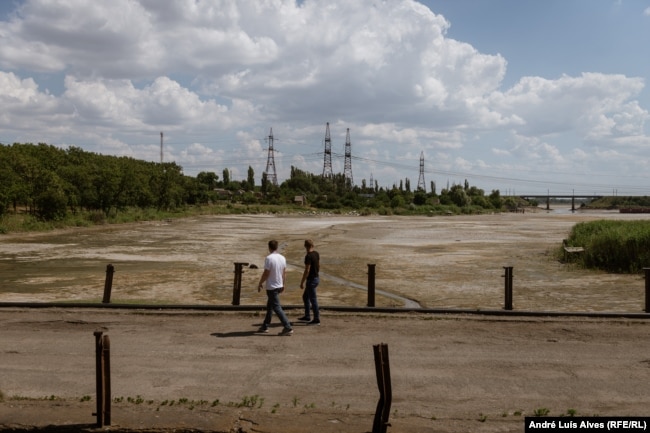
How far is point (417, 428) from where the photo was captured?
19.9ft

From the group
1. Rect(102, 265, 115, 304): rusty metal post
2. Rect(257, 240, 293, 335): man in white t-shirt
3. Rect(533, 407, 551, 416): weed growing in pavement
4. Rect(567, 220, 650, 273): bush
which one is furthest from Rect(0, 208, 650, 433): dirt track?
Rect(567, 220, 650, 273): bush

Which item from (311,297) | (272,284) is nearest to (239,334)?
(272,284)

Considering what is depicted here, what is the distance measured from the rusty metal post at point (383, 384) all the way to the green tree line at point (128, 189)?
143 ft

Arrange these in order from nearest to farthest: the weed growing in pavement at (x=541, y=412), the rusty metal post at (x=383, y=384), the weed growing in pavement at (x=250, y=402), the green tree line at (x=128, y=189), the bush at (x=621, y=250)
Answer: the rusty metal post at (x=383, y=384) → the weed growing in pavement at (x=541, y=412) → the weed growing in pavement at (x=250, y=402) → the bush at (x=621, y=250) → the green tree line at (x=128, y=189)

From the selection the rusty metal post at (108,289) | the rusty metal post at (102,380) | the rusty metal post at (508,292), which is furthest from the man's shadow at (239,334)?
the rusty metal post at (508,292)

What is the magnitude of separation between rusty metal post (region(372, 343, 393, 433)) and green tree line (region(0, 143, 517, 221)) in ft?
143

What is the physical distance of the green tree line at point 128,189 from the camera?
48.7 m

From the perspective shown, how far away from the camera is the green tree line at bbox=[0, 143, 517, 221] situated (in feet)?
160

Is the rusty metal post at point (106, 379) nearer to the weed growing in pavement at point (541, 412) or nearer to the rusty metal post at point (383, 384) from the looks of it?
the rusty metal post at point (383, 384)

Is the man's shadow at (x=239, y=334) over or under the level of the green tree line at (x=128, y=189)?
under

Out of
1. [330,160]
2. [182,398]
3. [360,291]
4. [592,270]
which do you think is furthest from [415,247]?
[330,160]

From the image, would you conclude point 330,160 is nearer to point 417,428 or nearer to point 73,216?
point 73,216

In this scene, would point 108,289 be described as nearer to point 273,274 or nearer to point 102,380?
point 273,274

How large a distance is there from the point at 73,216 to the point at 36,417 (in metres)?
52.0
